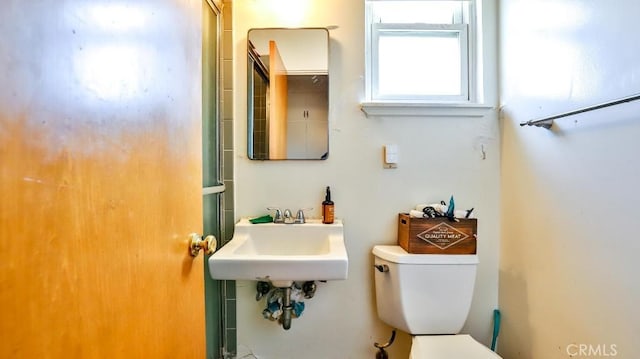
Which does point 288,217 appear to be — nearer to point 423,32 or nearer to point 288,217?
point 288,217

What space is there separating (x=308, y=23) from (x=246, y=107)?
514 mm

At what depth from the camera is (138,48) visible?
24.0 inches

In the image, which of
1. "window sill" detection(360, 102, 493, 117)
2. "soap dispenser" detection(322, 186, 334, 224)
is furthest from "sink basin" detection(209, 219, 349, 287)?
"window sill" detection(360, 102, 493, 117)

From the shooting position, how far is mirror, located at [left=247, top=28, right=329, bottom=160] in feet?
5.10

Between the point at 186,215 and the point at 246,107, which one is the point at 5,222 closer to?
the point at 186,215

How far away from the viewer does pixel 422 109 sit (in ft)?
5.08

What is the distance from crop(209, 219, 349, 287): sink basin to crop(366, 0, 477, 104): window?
0.75 meters

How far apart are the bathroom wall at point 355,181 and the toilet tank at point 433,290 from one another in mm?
217

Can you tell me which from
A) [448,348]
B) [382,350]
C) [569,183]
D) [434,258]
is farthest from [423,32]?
[382,350]

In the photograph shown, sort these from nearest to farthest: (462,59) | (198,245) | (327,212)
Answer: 1. (198,245)
2. (327,212)
3. (462,59)

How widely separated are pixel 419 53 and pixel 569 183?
3.03ft

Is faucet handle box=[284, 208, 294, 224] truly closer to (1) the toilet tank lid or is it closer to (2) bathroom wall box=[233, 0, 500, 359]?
(2) bathroom wall box=[233, 0, 500, 359]

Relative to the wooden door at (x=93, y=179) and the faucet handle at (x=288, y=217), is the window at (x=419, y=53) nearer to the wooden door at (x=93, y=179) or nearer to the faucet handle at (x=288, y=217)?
the faucet handle at (x=288, y=217)

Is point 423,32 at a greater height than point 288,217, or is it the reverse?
point 423,32
